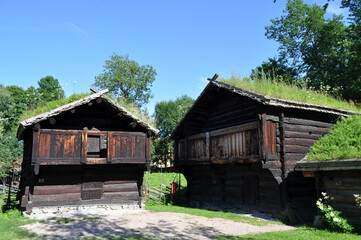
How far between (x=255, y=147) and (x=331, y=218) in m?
4.22

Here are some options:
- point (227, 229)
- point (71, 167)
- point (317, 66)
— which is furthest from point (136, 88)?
point (227, 229)

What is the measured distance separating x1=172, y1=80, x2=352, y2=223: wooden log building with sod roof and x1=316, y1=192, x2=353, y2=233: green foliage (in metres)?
1.97

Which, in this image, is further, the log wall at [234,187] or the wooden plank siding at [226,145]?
the log wall at [234,187]

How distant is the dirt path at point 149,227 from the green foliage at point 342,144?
326cm

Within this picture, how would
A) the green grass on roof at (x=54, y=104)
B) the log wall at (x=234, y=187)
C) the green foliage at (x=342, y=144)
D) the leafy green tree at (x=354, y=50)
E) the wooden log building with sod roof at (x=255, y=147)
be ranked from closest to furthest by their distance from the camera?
the green foliage at (x=342, y=144) < the wooden log building with sod roof at (x=255, y=147) < the log wall at (x=234, y=187) < the green grass on roof at (x=54, y=104) < the leafy green tree at (x=354, y=50)

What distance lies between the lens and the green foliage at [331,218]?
10.1 m

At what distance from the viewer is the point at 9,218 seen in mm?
13398

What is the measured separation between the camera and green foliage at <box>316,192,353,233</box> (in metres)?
10.1

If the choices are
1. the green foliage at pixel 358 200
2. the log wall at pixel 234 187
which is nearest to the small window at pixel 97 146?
the log wall at pixel 234 187

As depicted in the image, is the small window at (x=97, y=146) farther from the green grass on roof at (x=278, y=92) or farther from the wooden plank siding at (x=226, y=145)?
the green grass on roof at (x=278, y=92)

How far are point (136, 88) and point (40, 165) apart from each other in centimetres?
3875

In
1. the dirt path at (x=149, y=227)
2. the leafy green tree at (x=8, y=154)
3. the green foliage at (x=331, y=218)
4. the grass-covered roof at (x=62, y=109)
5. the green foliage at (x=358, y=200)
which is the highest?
the grass-covered roof at (x=62, y=109)

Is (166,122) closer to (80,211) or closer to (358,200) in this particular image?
(80,211)

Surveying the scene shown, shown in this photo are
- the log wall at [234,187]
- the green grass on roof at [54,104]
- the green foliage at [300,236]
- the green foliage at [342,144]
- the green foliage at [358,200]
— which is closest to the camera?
the green foliage at [300,236]
